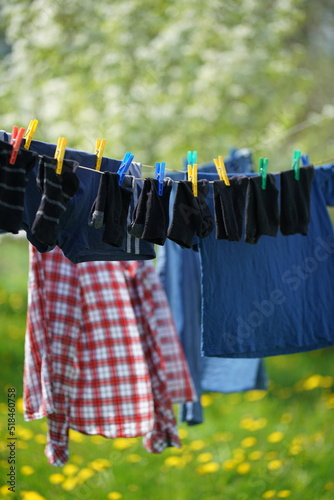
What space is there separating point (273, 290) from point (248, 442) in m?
2.04

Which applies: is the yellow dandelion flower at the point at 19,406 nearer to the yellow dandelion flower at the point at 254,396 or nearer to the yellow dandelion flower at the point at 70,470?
the yellow dandelion flower at the point at 70,470

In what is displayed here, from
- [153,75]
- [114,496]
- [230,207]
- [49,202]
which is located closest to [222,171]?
[230,207]

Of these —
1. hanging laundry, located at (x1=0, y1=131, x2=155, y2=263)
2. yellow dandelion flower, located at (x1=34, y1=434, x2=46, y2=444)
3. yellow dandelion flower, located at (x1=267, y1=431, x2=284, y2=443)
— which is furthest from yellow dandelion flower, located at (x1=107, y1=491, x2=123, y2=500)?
hanging laundry, located at (x1=0, y1=131, x2=155, y2=263)

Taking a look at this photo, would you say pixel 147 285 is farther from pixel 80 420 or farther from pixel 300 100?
pixel 300 100

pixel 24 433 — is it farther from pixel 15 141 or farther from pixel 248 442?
pixel 15 141

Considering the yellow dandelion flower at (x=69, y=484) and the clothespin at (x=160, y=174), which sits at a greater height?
the clothespin at (x=160, y=174)

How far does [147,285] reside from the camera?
2621mm

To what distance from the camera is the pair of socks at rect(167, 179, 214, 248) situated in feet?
6.42

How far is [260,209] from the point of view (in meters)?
2.14

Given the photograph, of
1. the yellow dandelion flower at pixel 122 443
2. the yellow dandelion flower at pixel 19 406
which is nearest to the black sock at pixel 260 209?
the yellow dandelion flower at pixel 122 443

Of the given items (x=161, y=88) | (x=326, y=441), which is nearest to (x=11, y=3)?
(x=161, y=88)

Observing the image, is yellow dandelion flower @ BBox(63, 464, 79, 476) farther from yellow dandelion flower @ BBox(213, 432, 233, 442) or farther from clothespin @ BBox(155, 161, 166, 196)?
clothespin @ BBox(155, 161, 166, 196)

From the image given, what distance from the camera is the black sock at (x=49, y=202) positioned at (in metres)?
1.70

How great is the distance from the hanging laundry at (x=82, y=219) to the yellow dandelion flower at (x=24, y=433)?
211 centimetres
